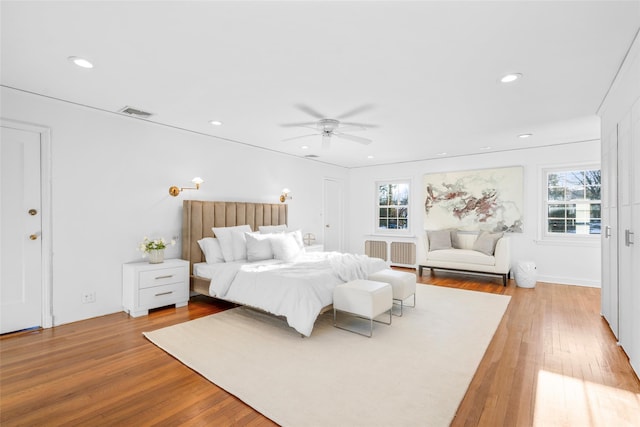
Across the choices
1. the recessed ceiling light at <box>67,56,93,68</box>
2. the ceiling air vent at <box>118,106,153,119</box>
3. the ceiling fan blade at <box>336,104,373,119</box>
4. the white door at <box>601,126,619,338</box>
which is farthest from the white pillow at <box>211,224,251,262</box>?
the white door at <box>601,126,619,338</box>

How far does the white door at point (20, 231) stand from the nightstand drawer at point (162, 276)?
98 centimetres

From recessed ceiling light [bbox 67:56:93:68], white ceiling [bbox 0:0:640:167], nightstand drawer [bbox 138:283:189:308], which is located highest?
recessed ceiling light [bbox 67:56:93:68]

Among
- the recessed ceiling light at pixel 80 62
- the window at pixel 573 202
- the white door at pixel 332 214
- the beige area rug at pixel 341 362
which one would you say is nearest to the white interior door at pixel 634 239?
the beige area rug at pixel 341 362

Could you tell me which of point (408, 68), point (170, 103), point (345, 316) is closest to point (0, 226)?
point (170, 103)

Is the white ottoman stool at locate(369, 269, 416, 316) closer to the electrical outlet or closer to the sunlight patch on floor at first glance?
the sunlight patch on floor

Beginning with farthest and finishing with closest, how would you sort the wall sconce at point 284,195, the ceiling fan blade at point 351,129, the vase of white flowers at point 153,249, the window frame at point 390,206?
1. the window frame at point 390,206
2. the wall sconce at point 284,195
3. the ceiling fan blade at point 351,129
4. the vase of white flowers at point 153,249

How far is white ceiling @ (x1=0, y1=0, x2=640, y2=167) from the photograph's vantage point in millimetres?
1916

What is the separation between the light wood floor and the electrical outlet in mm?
239

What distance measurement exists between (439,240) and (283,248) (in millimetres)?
3397

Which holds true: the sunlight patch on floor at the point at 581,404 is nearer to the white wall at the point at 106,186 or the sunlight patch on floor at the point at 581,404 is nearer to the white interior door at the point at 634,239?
the white interior door at the point at 634,239

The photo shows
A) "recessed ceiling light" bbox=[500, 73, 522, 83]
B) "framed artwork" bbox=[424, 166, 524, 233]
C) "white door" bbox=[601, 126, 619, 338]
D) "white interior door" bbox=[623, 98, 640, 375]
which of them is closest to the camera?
"white interior door" bbox=[623, 98, 640, 375]

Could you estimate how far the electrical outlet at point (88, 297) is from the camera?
3.60 meters

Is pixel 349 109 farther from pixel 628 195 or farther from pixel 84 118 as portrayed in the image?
pixel 84 118

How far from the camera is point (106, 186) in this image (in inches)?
149
